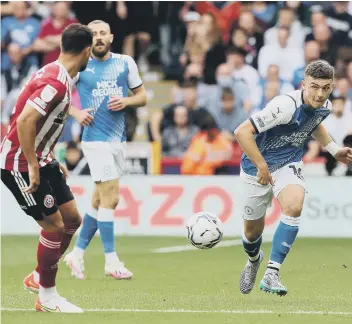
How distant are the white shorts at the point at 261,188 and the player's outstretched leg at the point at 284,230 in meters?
0.12

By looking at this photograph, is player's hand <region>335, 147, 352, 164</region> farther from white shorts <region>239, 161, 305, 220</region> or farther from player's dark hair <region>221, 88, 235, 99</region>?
player's dark hair <region>221, 88, 235, 99</region>

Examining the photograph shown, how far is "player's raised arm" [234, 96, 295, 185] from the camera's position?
7.75 m

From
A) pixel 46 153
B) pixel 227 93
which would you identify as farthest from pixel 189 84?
pixel 46 153

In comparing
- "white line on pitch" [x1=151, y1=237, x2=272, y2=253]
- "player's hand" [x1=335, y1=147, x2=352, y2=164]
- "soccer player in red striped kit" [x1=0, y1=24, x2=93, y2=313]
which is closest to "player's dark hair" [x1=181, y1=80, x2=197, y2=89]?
"white line on pitch" [x1=151, y1=237, x2=272, y2=253]

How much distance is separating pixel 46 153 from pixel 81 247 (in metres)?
2.78

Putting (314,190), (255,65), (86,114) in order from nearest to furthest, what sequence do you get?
(86,114), (314,190), (255,65)

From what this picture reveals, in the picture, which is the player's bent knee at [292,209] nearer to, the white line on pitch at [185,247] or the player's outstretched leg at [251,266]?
the player's outstretched leg at [251,266]

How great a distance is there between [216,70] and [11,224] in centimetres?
475

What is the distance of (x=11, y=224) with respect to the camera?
13.9m

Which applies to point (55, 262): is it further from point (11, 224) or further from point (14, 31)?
point (14, 31)

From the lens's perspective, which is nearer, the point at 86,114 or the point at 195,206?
the point at 86,114

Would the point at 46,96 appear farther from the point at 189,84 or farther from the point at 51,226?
the point at 189,84

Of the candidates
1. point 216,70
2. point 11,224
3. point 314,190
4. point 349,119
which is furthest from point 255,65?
point 11,224

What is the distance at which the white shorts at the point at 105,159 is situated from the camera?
390 inches
